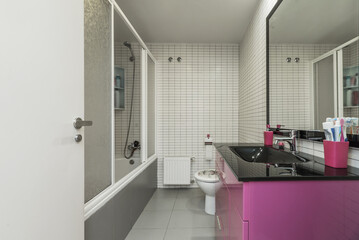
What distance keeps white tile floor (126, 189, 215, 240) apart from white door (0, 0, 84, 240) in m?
1.03

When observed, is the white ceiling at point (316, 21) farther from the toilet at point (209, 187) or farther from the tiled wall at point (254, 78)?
the toilet at point (209, 187)

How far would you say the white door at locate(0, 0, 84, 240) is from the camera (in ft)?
1.69

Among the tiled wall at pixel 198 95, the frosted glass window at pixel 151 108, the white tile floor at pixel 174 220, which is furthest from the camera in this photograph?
the tiled wall at pixel 198 95

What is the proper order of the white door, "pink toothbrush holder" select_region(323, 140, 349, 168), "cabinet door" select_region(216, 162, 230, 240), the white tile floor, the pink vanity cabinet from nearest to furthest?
the white door
the pink vanity cabinet
"pink toothbrush holder" select_region(323, 140, 349, 168)
"cabinet door" select_region(216, 162, 230, 240)
the white tile floor

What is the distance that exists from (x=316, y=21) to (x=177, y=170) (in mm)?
2319

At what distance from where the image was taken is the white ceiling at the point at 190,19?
1.92 meters

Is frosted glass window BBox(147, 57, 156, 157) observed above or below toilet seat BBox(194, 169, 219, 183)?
above

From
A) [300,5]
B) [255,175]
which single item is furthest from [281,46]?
[255,175]

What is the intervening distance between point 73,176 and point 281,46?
5.80 ft

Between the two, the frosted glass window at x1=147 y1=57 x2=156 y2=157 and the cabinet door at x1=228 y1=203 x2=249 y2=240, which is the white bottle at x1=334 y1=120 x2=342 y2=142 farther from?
the frosted glass window at x1=147 y1=57 x2=156 y2=157

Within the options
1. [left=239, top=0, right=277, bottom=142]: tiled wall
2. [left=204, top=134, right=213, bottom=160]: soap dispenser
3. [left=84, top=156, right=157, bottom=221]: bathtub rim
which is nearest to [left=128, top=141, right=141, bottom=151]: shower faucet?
[left=84, top=156, right=157, bottom=221]: bathtub rim

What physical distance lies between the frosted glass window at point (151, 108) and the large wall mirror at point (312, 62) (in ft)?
5.19

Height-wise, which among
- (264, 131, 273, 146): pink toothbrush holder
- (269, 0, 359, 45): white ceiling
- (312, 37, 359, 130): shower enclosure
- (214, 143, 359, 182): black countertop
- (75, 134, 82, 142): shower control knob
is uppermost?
(269, 0, 359, 45): white ceiling

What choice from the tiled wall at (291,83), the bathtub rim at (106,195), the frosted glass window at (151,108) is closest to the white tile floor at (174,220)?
the bathtub rim at (106,195)
